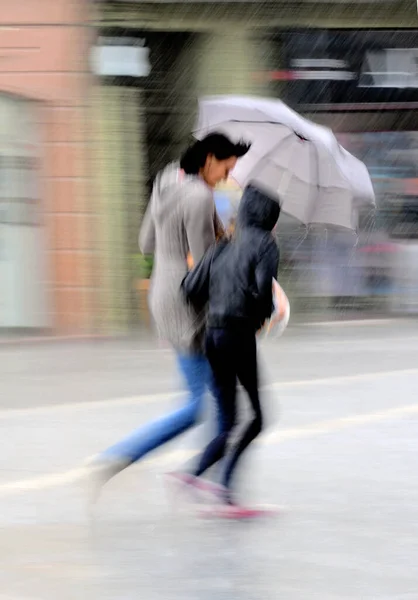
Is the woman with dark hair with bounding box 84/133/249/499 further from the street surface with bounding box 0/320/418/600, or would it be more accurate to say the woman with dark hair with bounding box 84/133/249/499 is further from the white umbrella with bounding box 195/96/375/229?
the white umbrella with bounding box 195/96/375/229

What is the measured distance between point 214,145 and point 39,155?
9.21m

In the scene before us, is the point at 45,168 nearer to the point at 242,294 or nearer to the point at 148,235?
the point at 148,235

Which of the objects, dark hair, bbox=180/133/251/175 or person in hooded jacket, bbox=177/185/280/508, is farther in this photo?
dark hair, bbox=180/133/251/175

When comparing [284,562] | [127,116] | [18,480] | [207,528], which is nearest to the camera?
[284,562]

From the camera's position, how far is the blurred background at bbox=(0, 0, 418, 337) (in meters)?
14.9

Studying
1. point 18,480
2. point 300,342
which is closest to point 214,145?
point 18,480

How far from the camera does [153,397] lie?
10289mm

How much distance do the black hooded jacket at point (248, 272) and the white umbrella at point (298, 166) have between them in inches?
27.3

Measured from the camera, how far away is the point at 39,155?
14.9m

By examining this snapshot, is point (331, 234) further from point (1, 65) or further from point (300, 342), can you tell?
point (1, 65)

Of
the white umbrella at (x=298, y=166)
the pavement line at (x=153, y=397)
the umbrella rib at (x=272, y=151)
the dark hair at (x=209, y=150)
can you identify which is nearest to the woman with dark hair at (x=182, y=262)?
the dark hair at (x=209, y=150)

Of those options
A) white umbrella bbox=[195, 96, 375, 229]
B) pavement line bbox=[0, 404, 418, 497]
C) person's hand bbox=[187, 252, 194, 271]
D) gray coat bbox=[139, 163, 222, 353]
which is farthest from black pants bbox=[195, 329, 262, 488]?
pavement line bbox=[0, 404, 418, 497]

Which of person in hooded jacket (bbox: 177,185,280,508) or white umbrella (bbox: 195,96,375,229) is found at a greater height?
white umbrella (bbox: 195,96,375,229)

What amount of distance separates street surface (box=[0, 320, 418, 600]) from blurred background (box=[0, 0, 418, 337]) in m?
3.64
